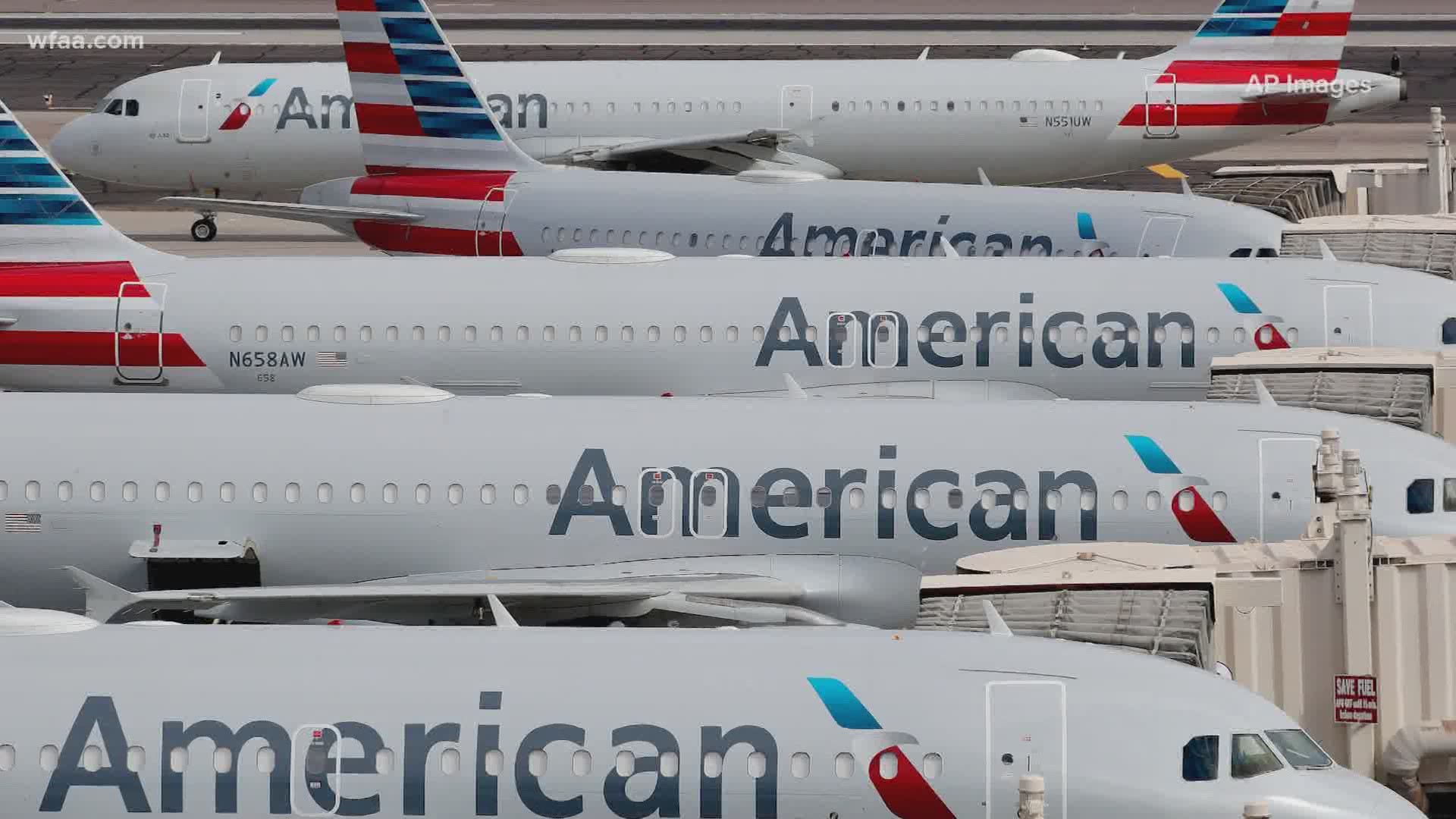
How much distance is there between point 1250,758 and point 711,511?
9718 millimetres

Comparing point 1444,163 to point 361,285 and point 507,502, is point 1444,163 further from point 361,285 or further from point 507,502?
point 507,502

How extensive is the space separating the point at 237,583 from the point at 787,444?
6.58 m

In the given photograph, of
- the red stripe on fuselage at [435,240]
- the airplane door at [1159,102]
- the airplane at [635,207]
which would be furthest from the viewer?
the airplane door at [1159,102]

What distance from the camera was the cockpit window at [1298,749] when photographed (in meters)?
16.7

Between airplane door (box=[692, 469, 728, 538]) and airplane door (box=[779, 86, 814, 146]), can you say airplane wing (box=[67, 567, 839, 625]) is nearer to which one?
airplane door (box=[692, 469, 728, 538])

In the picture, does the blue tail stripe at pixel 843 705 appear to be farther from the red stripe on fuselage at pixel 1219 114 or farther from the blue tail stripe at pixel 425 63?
the red stripe on fuselage at pixel 1219 114

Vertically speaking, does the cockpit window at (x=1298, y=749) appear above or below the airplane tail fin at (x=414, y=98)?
below

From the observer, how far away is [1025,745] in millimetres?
16562

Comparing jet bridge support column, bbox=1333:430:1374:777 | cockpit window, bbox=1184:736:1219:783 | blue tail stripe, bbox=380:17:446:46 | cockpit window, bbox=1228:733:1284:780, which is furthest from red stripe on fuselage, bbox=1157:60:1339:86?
cockpit window, bbox=1184:736:1219:783

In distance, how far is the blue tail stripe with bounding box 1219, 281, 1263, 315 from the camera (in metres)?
31.7

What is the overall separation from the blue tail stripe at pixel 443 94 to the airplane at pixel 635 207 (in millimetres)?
30

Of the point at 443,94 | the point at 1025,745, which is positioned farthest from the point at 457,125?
the point at 1025,745
